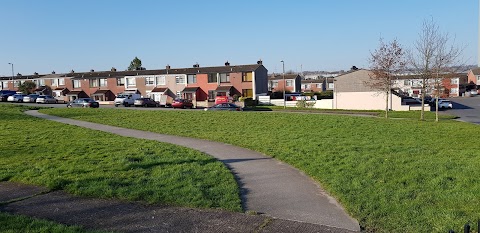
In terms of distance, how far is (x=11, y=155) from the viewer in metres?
11.8

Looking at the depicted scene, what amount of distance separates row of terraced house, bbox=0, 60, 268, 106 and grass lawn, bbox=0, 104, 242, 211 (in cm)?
4304

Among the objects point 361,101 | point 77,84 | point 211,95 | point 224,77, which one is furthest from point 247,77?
point 77,84

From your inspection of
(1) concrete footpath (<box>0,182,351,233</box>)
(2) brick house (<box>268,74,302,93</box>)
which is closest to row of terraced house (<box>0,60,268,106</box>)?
(2) brick house (<box>268,74,302,93</box>)

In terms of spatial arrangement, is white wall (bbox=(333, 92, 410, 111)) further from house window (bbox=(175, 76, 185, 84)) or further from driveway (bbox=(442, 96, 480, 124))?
house window (bbox=(175, 76, 185, 84))

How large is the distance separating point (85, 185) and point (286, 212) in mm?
4026

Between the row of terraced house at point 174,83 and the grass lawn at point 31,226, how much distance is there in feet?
165

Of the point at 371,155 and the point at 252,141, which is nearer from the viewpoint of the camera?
the point at 371,155

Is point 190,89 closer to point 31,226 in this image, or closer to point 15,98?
point 15,98

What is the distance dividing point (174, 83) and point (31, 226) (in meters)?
64.4

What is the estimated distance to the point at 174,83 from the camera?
69188 mm

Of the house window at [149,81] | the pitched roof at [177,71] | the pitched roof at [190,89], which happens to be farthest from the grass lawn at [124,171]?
the house window at [149,81]

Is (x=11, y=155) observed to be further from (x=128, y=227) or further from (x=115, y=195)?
(x=128, y=227)

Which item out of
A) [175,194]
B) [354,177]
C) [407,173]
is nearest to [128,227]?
[175,194]

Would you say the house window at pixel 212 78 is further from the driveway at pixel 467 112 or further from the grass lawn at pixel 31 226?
the grass lawn at pixel 31 226
